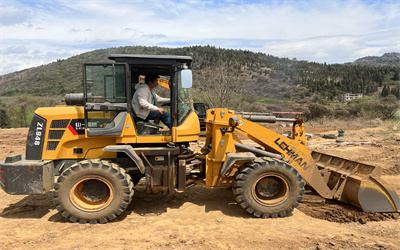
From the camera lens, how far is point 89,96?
195 inches

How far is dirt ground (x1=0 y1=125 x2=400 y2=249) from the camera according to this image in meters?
4.22

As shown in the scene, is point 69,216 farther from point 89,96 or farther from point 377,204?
point 377,204

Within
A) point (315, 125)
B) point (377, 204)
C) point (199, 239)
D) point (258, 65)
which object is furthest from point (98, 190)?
point (258, 65)

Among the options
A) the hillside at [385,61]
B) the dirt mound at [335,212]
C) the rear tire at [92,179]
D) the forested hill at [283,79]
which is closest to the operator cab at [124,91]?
the rear tire at [92,179]

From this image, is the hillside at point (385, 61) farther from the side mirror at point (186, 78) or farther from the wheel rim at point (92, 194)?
the wheel rim at point (92, 194)

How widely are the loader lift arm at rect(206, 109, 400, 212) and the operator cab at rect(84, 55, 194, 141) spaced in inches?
30.5

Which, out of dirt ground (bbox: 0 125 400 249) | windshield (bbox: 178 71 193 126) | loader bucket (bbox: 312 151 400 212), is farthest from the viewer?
windshield (bbox: 178 71 193 126)

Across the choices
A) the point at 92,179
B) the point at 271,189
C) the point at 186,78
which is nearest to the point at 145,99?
the point at 186,78

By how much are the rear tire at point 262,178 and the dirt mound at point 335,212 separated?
0.55 meters

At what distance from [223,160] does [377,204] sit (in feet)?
9.24

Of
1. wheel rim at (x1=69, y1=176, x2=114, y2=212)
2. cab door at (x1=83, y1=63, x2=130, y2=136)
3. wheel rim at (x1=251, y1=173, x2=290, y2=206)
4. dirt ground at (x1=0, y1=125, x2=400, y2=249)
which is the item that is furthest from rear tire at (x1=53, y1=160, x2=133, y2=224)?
wheel rim at (x1=251, y1=173, x2=290, y2=206)

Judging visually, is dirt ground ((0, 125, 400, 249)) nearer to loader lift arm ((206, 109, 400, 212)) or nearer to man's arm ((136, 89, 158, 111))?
loader lift arm ((206, 109, 400, 212))

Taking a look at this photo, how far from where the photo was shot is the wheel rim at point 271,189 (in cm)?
520

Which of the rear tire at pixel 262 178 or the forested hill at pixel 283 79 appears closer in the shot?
the rear tire at pixel 262 178
